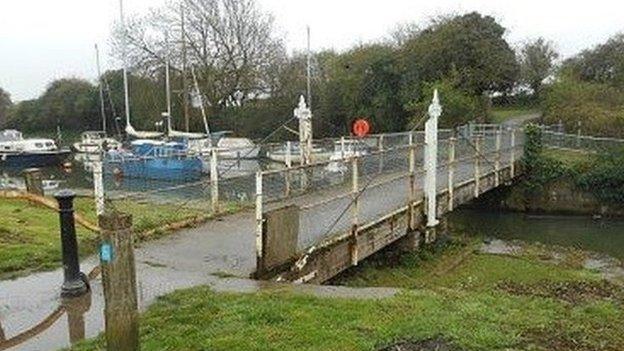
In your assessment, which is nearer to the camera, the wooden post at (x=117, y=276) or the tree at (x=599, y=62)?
the wooden post at (x=117, y=276)

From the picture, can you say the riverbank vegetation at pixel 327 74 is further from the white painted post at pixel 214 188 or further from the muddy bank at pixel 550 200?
the white painted post at pixel 214 188

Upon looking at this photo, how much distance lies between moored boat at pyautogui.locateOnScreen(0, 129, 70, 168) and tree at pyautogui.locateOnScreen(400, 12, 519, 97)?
24.6 meters

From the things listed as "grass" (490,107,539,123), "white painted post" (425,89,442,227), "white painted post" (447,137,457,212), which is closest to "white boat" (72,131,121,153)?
"grass" (490,107,539,123)

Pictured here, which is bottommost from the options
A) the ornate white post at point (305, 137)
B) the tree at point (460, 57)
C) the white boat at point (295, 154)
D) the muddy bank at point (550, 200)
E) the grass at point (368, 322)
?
the muddy bank at point (550, 200)

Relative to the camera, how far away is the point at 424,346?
5.89m

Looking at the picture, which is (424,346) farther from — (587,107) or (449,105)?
(587,107)

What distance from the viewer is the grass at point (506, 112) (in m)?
44.3

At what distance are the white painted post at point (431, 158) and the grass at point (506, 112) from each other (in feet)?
93.1

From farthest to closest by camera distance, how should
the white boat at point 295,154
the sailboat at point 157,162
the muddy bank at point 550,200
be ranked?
the muddy bank at point 550,200 < the white boat at point 295,154 < the sailboat at point 157,162

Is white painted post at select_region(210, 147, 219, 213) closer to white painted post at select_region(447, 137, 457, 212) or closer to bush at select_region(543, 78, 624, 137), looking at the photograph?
white painted post at select_region(447, 137, 457, 212)

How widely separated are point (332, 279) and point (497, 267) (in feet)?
18.4

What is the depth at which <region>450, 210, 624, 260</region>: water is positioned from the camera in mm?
20938

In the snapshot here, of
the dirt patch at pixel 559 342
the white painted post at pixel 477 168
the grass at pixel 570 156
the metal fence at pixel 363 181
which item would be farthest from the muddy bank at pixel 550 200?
the dirt patch at pixel 559 342

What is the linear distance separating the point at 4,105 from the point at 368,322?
271 feet
